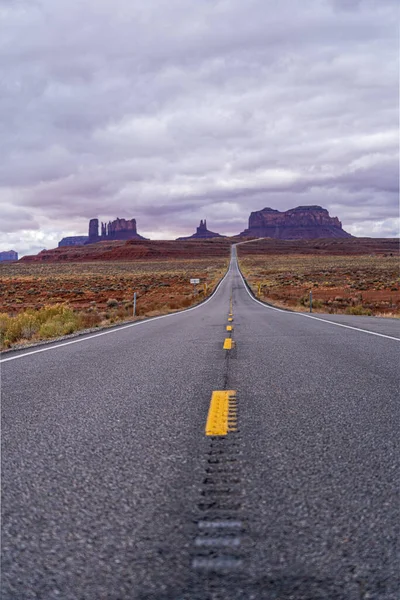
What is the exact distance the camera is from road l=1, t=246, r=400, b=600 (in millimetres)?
1851

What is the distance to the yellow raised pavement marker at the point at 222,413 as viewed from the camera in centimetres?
368

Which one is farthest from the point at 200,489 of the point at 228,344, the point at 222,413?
the point at 228,344

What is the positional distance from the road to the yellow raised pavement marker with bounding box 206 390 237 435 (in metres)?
0.03

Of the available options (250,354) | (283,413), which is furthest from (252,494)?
(250,354)

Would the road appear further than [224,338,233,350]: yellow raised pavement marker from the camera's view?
No

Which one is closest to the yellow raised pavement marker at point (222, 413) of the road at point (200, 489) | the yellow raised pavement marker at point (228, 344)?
the road at point (200, 489)

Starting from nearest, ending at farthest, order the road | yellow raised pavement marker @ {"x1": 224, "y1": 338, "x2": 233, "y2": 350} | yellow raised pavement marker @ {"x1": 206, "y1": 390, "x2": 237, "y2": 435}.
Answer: the road < yellow raised pavement marker @ {"x1": 206, "y1": 390, "x2": 237, "y2": 435} < yellow raised pavement marker @ {"x1": 224, "y1": 338, "x2": 233, "y2": 350}

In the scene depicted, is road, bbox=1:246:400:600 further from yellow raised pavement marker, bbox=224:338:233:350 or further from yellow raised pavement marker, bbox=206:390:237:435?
yellow raised pavement marker, bbox=224:338:233:350

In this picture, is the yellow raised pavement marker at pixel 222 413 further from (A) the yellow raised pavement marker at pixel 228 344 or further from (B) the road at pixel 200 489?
(A) the yellow raised pavement marker at pixel 228 344

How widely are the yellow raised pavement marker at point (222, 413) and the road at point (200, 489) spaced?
0.09ft

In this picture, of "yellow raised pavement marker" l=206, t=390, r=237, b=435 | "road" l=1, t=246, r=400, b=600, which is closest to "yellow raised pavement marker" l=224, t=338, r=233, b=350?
"road" l=1, t=246, r=400, b=600

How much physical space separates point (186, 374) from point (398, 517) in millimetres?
3962

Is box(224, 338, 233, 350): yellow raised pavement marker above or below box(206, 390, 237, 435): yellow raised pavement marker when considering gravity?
below

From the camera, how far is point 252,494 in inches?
101
